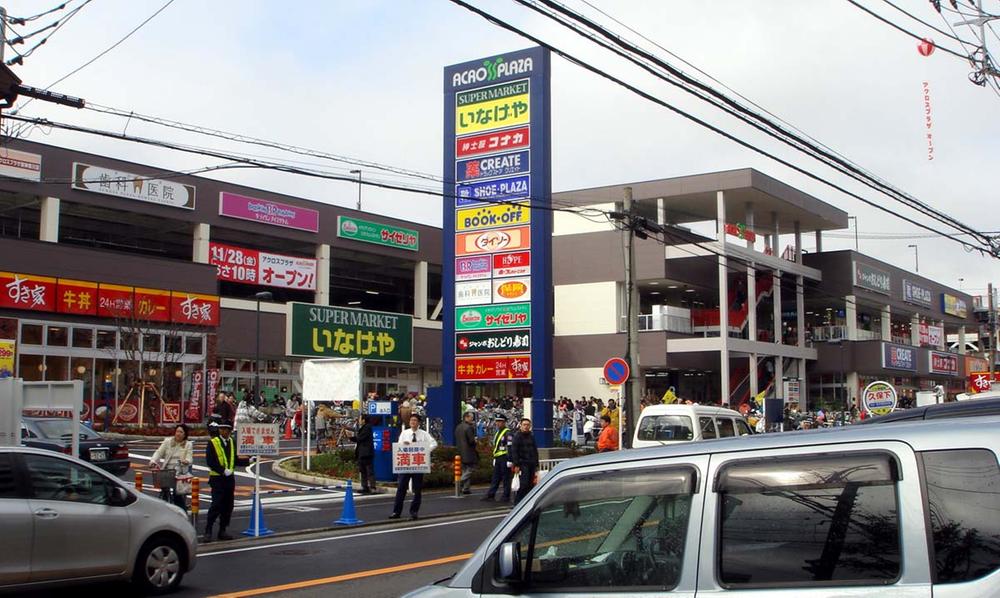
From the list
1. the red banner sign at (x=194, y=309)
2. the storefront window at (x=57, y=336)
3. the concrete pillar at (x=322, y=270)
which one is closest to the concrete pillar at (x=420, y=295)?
the concrete pillar at (x=322, y=270)

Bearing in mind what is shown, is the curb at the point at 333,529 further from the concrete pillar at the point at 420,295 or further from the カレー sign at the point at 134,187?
the concrete pillar at the point at 420,295

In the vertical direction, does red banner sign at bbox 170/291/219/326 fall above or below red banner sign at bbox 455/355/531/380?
above

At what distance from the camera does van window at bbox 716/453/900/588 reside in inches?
153

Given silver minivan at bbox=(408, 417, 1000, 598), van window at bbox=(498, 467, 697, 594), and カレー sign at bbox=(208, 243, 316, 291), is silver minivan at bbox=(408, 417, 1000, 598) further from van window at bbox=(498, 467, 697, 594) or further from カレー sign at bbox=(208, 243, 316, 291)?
カレー sign at bbox=(208, 243, 316, 291)

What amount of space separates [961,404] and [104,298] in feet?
120

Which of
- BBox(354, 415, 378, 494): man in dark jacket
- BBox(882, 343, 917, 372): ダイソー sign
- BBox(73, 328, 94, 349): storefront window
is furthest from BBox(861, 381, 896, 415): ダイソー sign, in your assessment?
BBox(882, 343, 917, 372): ダイソー sign

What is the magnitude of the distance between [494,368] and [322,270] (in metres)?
25.0

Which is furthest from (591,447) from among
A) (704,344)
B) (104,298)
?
(104,298)

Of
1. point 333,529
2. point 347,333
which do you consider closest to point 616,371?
point 333,529

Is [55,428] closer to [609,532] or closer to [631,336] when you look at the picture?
[631,336]

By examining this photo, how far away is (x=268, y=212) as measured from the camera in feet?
163

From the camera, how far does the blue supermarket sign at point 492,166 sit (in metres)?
28.5

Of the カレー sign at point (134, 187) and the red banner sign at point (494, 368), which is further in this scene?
the カレー sign at point (134, 187)

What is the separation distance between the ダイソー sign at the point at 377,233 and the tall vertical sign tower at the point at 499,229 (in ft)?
79.6
